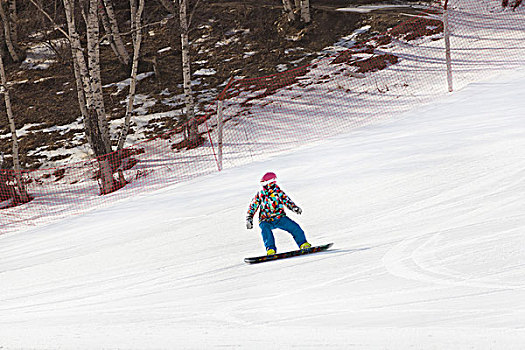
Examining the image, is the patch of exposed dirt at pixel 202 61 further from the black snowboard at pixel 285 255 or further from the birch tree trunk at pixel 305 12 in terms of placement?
the black snowboard at pixel 285 255

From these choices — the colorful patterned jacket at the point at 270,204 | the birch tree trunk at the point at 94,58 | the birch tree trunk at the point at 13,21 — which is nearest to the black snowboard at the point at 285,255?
the colorful patterned jacket at the point at 270,204

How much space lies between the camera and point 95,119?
15336 millimetres

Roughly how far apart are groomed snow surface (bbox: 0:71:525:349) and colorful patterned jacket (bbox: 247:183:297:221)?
60 cm

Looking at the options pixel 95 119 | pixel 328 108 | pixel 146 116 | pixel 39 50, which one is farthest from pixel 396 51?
pixel 39 50

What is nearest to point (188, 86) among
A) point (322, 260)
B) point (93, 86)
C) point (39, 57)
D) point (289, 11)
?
point (93, 86)

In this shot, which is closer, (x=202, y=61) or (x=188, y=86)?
(x=188, y=86)

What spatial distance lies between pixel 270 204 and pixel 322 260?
1.03m

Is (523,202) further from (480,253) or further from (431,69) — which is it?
(431,69)

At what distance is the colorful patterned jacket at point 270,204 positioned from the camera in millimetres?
7238

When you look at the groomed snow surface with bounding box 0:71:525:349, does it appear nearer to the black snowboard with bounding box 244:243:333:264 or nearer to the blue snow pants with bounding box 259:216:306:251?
the black snowboard with bounding box 244:243:333:264

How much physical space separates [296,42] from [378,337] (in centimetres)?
2142

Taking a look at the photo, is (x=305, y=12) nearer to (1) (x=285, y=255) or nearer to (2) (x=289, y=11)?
(2) (x=289, y=11)

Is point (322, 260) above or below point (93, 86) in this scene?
below

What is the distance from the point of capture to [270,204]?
286 inches
